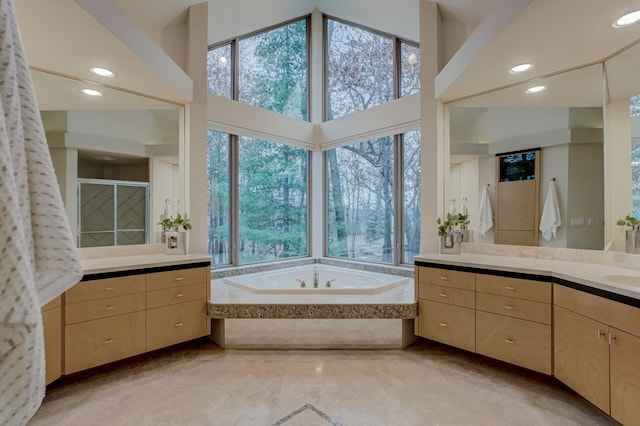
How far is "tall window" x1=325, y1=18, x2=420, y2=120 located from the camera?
408 cm

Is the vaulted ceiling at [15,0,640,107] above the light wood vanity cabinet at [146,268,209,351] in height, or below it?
above

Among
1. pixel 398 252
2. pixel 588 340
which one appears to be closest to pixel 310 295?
pixel 398 252

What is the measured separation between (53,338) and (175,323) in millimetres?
772

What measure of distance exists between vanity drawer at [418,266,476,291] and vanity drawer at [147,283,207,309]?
6.12ft

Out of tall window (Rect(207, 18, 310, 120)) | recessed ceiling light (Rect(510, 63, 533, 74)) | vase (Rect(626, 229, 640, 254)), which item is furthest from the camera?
tall window (Rect(207, 18, 310, 120))

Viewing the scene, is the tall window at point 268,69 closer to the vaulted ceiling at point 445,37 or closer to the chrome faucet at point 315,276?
the vaulted ceiling at point 445,37

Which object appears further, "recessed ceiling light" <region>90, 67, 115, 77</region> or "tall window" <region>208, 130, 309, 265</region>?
"tall window" <region>208, 130, 309, 265</region>

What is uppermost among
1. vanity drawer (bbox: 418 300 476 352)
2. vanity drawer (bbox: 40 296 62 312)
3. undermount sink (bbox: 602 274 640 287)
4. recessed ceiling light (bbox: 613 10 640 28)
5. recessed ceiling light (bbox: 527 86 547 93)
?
recessed ceiling light (bbox: 613 10 640 28)

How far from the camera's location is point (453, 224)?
3.18m

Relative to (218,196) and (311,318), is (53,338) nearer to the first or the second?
(311,318)

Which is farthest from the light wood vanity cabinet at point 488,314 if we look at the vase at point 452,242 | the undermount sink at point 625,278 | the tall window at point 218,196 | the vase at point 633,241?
the tall window at point 218,196

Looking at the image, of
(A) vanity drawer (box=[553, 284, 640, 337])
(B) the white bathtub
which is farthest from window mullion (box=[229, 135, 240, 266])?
(A) vanity drawer (box=[553, 284, 640, 337])

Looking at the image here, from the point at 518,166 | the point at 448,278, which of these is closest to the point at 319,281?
the point at 448,278

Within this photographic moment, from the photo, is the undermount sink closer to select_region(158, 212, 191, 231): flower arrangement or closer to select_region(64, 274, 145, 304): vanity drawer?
select_region(64, 274, 145, 304): vanity drawer
